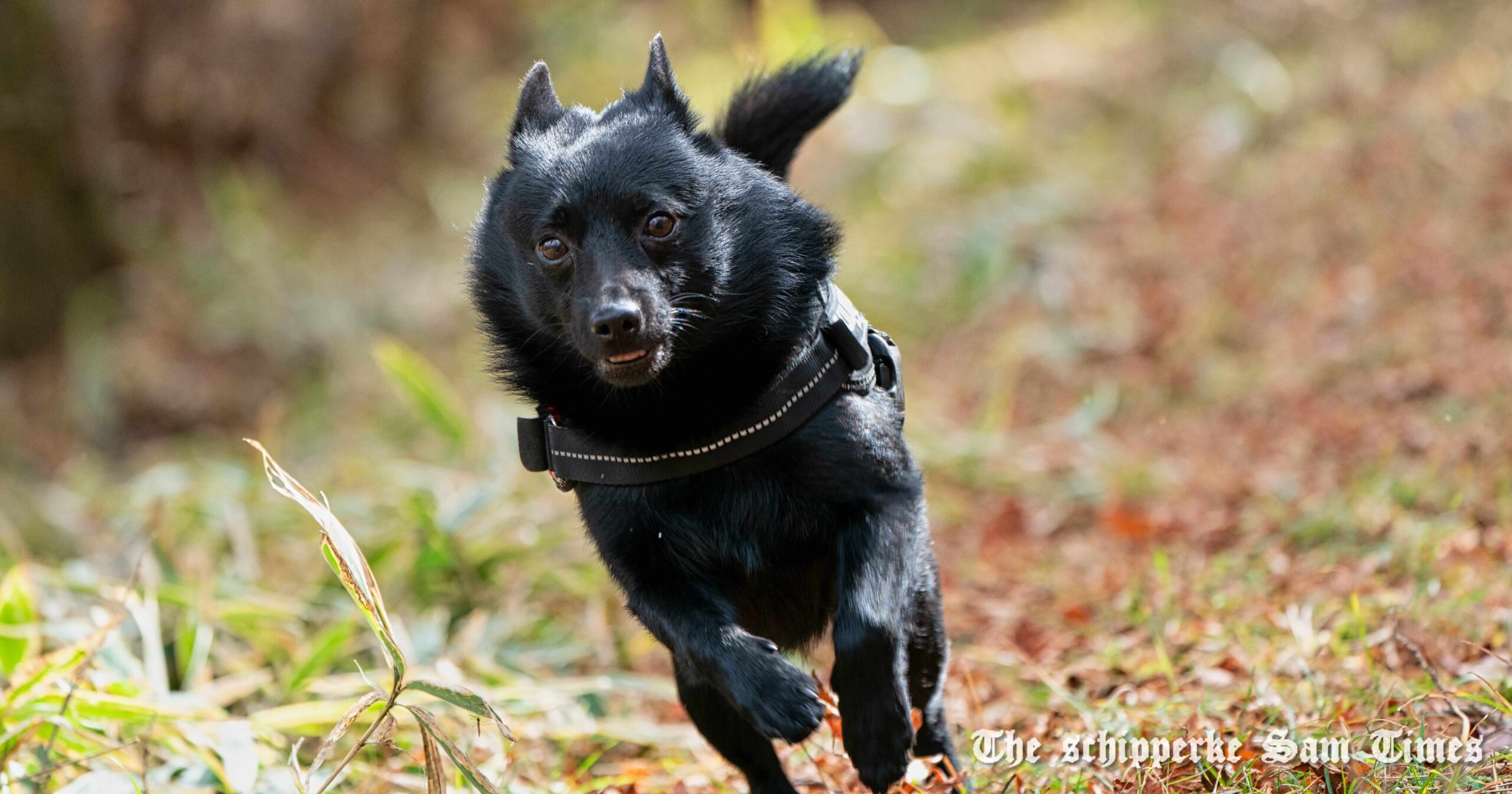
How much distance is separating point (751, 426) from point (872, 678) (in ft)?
1.65

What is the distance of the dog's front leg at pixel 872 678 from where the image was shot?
89.3 inches

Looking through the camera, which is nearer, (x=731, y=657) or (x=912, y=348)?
(x=731, y=657)

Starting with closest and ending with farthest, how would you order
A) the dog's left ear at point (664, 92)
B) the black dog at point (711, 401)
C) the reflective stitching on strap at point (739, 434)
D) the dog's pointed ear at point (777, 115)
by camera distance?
the black dog at point (711, 401) < the reflective stitching on strap at point (739, 434) < the dog's left ear at point (664, 92) < the dog's pointed ear at point (777, 115)

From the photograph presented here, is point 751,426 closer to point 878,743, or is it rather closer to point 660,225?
point 660,225

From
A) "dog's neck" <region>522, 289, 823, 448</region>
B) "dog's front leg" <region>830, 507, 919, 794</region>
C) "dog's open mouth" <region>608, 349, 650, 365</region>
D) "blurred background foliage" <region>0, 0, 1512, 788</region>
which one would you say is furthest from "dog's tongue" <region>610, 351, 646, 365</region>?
"blurred background foliage" <region>0, 0, 1512, 788</region>

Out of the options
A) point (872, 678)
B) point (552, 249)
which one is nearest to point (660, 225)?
point (552, 249)

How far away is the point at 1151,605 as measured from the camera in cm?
379

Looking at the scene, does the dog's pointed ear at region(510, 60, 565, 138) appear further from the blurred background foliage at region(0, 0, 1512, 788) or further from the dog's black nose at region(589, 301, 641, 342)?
the blurred background foliage at region(0, 0, 1512, 788)

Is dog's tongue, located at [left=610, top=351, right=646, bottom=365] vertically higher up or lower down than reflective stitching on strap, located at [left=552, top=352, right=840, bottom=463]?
higher up

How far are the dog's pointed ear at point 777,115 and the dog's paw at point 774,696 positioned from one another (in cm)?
113

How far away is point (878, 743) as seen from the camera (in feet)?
7.45

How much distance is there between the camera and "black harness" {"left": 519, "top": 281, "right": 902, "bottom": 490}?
2402 mm

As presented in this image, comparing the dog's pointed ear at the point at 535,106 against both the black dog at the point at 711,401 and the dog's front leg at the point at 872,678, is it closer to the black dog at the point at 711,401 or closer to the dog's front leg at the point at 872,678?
the black dog at the point at 711,401

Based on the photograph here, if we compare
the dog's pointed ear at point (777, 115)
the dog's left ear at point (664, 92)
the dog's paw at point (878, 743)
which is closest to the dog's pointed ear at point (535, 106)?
the dog's left ear at point (664, 92)
